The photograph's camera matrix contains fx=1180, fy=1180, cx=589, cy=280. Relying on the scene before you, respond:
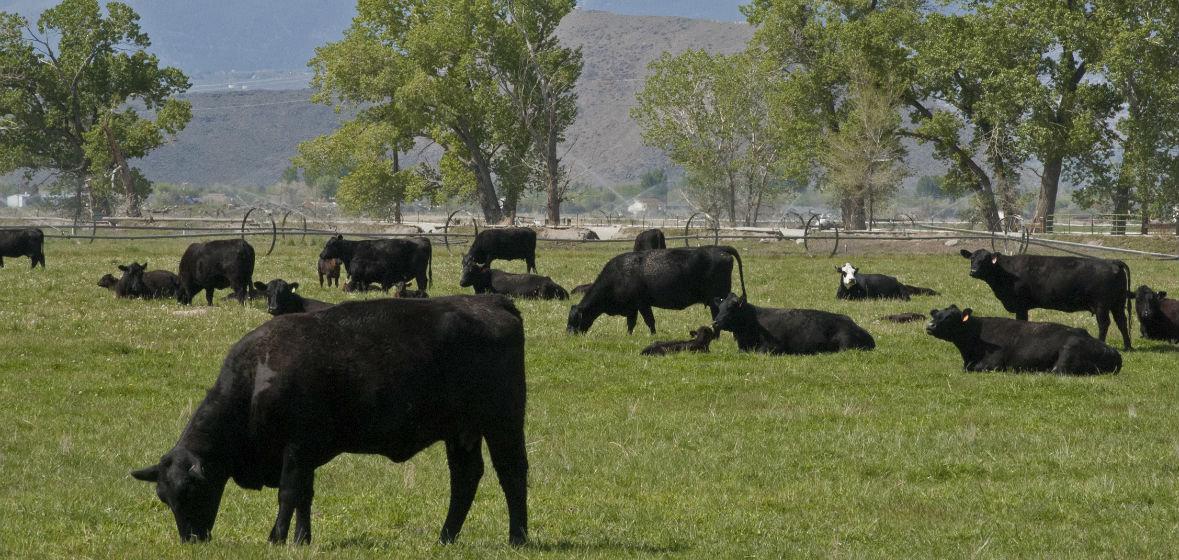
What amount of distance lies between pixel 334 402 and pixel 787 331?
11599 millimetres

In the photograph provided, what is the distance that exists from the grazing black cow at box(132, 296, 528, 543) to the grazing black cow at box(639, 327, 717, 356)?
10017mm

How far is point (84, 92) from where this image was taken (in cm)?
7919

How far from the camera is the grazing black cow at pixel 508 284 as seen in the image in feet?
82.5

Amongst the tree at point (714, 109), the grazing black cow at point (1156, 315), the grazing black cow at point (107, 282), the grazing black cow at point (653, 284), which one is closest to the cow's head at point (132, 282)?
the grazing black cow at point (107, 282)

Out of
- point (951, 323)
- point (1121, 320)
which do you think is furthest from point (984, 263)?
point (951, 323)

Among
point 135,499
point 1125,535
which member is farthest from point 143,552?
point 1125,535

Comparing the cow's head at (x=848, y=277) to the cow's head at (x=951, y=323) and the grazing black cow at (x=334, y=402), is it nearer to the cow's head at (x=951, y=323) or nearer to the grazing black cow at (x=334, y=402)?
the cow's head at (x=951, y=323)

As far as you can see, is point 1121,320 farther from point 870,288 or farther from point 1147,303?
point 870,288

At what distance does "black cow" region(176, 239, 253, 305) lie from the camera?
22.6 metres

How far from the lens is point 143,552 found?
6.63 meters

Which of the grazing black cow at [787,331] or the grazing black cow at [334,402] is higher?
the grazing black cow at [334,402]

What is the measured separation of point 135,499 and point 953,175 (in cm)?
6786

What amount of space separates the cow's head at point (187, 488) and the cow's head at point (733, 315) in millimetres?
11118

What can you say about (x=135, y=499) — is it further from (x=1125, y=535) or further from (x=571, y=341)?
(x=571, y=341)
